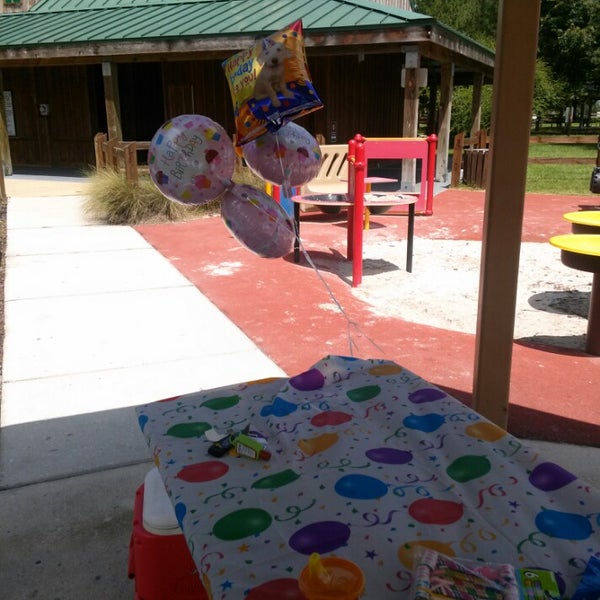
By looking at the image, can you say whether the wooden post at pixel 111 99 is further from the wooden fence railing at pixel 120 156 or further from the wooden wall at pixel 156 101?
the wooden wall at pixel 156 101

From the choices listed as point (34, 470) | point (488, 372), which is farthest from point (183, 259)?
point (488, 372)

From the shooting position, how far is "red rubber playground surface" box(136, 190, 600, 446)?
13.1 ft

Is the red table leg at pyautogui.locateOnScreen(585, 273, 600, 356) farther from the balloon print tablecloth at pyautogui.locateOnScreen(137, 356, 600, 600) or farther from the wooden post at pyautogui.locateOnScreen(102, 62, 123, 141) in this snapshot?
the wooden post at pyautogui.locateOnScreen(102, 62, 123, 141)

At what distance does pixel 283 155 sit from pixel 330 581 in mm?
1959

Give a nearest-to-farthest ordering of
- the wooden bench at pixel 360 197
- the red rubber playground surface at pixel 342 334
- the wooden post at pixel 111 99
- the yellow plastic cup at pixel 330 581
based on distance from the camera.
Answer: the yellow plastic cup at pixel 330 581, the red rubber playground surface at pixel 342 334, the wooden bench at pixel 360 197, the wooden post at pixel 111 99

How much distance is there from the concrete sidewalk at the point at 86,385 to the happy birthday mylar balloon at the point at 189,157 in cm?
140

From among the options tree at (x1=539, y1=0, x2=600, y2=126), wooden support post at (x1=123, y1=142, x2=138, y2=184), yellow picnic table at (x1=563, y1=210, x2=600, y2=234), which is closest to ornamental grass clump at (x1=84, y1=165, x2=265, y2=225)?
wooden support post at (x1=123, y1=142, x2=138, y2=184)

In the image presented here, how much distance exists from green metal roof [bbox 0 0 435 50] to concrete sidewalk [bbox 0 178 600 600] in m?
7.25

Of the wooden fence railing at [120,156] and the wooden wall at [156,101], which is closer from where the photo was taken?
the wooden fence railing at [120,156]

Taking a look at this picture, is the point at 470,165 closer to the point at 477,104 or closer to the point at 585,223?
the point at 477,104

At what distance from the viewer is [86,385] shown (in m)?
4.31

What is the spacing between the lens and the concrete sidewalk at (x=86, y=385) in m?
2.67

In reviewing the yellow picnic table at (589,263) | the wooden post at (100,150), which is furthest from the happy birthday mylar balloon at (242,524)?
the wooden post at (100,150)

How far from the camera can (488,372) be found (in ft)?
10.3
